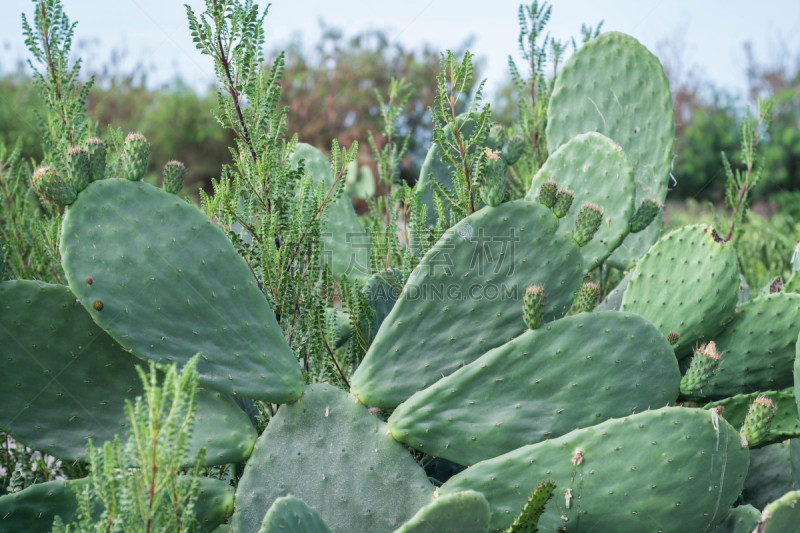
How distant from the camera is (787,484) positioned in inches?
73.4

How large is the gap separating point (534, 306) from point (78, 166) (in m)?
1.06

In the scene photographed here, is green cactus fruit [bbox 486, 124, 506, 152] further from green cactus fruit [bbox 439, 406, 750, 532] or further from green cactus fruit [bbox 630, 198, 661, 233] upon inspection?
green cactus fruit [bbox 439, 406, 750, 532]

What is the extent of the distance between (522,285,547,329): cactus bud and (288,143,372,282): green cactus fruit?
88cm

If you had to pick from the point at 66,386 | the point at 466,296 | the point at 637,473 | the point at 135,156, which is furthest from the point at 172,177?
the point at 637,473

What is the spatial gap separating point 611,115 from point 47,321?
198 cm

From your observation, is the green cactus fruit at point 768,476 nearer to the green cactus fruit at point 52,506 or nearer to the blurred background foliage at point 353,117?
the green cactus fruit at point 52,506

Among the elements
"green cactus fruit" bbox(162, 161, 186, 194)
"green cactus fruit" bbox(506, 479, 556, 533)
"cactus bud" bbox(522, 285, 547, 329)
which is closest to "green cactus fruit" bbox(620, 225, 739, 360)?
"cactus bud" bbox(522, 285, 547, 329)

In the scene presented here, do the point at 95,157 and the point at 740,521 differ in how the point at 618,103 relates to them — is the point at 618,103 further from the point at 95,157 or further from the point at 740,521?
the point at 95,157

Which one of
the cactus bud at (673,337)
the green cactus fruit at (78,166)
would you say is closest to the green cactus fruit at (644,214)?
the cactus bud at (673,337)

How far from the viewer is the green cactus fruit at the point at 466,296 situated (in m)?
1.60

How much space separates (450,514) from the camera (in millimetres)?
1209

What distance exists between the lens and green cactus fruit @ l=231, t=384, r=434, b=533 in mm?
1470

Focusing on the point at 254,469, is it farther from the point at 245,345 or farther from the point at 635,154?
the point at 635,154

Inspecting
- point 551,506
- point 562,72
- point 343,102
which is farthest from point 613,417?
point 343,102
